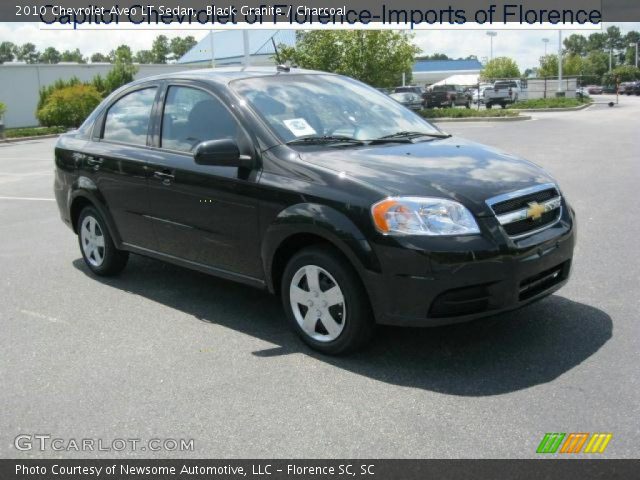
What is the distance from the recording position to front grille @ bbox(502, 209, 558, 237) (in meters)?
4.21

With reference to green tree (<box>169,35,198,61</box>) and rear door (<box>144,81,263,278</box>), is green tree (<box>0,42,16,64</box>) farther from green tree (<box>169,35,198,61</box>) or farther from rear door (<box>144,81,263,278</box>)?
rear door (<box>144,81,263,278</box>)

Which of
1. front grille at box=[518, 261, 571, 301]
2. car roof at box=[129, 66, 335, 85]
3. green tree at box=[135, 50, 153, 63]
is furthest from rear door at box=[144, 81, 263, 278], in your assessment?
green tree at box=[135, 50, 153, 63]

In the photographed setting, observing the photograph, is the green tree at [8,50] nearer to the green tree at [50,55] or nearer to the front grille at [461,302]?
the green tree at [50,55]

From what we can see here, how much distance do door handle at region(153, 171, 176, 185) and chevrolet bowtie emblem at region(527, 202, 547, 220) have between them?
8.43ft

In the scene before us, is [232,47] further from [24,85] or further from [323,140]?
[323,140]

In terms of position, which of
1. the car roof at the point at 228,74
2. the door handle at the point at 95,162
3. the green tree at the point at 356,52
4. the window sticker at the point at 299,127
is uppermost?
the green tree at the point at 356,52

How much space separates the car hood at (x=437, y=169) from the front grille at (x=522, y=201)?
0.07 meters

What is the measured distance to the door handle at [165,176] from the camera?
17.7 feet

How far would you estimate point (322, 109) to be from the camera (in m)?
5.24

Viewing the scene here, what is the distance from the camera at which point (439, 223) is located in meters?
4.07

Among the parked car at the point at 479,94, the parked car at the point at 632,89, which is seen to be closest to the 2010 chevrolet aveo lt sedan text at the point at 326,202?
the parked car at the point at 479,94

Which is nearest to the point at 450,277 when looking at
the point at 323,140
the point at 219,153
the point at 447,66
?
the point at 323,140

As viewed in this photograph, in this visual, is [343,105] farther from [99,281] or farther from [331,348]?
[99,281]

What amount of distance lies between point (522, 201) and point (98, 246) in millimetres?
3916
